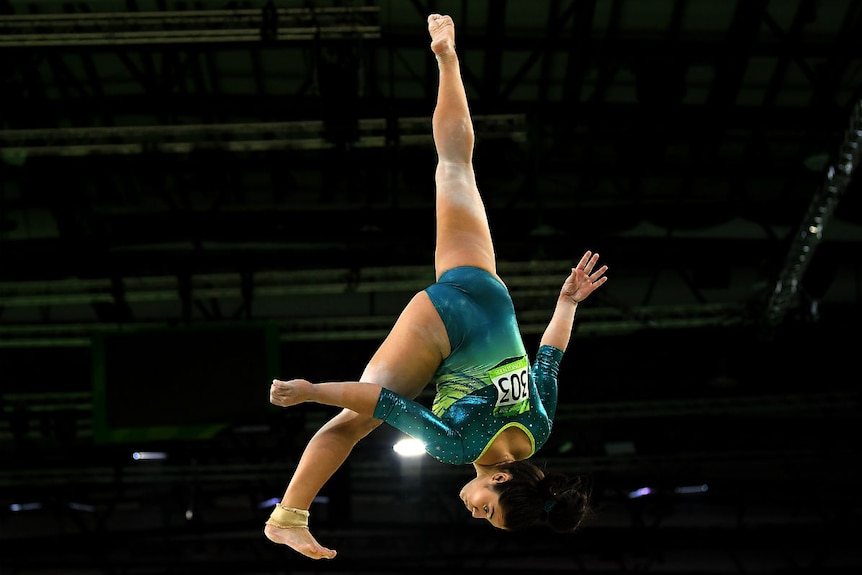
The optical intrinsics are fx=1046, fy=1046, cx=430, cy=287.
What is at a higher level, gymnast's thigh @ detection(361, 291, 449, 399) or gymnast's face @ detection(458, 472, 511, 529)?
gymnast's thigh @ detection(361, 291, 449, 399)

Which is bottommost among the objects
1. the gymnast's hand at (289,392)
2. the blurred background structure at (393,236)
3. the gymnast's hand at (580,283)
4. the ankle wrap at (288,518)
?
the ankle wrap at (288,518)

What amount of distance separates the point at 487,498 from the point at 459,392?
17.1 inches

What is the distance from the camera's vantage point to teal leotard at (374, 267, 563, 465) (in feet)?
12.9

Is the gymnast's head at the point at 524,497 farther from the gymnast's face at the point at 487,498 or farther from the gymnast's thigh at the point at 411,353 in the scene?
the gymnast's thigh at the point at 411,353

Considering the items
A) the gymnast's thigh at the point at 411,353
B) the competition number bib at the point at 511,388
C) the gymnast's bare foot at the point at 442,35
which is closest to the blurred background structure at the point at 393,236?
the gymnast's bare foot at the point at 442,35

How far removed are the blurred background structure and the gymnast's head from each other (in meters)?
4.84

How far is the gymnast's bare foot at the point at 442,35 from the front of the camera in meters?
4.59

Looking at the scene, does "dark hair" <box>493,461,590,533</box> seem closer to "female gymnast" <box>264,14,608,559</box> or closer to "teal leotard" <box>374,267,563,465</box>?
"female gymnast" <box>264,14,608,559</box>

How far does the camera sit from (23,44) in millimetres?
8148

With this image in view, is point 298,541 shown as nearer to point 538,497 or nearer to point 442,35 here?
point 538,497

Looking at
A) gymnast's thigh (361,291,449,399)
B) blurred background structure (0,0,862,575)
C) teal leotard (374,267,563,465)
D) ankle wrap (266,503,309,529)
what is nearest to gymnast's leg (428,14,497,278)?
teal leotard (374,267,563,465)

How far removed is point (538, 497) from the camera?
3.89 meters

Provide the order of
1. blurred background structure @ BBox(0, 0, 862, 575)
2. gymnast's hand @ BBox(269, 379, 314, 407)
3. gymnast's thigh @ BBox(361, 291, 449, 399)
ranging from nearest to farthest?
gymnast's hand @ BBox(269, 379, 314, 407) → gymnast's thigh @ BBox(361, 291, 449, 399) → blurred background structure @ BBox(0, 0, 862, 575)

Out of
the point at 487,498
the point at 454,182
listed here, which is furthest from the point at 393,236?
the point at 487,498
